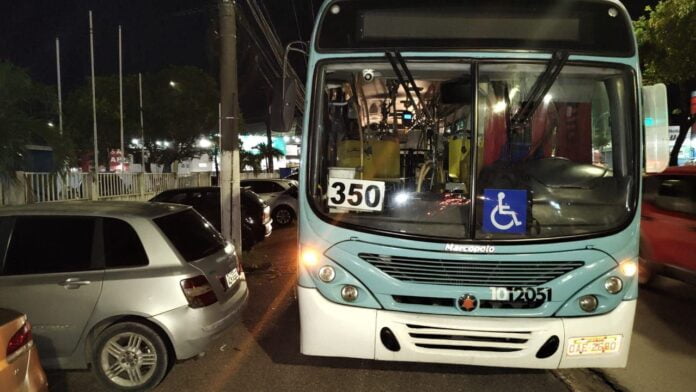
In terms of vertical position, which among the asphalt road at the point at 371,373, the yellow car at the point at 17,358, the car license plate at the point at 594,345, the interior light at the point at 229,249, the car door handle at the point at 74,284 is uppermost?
the interior light at the point at 229,249

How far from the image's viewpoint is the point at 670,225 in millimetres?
6875

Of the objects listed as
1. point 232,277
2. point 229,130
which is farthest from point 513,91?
point 229,130

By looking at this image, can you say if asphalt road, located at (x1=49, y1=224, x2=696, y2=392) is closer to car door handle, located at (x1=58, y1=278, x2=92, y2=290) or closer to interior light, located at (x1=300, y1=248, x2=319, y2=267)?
car door handle, located at (x1=58, y1=278, x2=92, y2=290)

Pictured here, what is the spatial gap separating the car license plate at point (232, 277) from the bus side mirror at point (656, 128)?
12.0 ft

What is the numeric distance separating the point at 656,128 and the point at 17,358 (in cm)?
462

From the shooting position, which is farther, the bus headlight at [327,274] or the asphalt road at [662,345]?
the asphalt road at [662,345]

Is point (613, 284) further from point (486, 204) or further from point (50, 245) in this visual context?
point (50, 245)

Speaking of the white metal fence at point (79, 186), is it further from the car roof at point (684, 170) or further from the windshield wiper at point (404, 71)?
the car roof at point (684, 170)

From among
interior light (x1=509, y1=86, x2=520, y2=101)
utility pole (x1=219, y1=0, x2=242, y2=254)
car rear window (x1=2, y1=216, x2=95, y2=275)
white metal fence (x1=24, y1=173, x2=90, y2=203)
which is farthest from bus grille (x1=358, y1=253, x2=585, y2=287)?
white metal fence (x1=24, y1=173, x2=90, y2=203)

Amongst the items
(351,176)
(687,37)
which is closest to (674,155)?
(687,37)

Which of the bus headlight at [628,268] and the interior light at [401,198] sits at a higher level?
the interior light at [401,198]

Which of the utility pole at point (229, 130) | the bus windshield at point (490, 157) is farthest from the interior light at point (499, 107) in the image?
the utility pole at point (229, 130)

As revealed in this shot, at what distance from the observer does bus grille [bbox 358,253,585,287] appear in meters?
3.82

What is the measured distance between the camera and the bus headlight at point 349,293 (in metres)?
3.96
